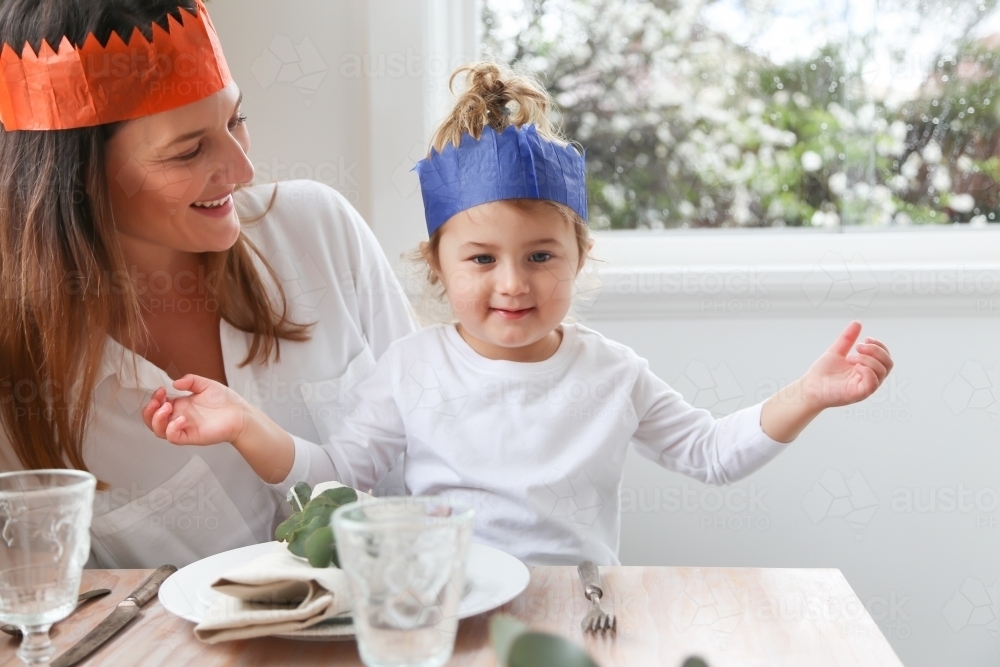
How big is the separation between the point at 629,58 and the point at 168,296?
1.05 m

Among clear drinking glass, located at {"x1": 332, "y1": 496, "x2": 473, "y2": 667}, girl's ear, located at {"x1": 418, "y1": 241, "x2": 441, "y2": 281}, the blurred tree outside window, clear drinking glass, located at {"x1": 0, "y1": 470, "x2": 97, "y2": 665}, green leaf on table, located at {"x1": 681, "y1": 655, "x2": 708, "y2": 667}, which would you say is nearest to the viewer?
green leaf on table, located at {"x1": 681, "y1": 655, "x2": 708, "y2": 667}

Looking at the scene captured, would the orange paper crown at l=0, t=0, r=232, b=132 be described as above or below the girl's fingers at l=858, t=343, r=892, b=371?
above

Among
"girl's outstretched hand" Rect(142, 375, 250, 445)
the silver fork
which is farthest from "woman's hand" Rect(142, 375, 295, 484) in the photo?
the silver fork

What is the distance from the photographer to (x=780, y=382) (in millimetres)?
1801

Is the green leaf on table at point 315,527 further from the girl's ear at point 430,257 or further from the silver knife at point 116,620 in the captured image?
the girl's ear at point 430,257

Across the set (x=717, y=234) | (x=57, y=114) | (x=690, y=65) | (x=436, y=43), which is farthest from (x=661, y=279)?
(x=57, y=114)

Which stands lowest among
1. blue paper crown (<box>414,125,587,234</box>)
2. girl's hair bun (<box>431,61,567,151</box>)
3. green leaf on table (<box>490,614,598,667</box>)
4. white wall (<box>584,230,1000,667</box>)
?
white wall (<box>584,230,1000,667</box>)

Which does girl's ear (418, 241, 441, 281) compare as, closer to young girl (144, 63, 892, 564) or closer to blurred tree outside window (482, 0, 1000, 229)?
young girl (144, 63, 892, 564)

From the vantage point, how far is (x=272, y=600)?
0.86 m

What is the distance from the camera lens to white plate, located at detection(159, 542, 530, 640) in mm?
836

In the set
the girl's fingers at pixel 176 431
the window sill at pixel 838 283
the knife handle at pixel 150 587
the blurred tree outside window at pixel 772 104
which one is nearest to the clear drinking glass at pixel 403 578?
the knife handle at pixel 150 587

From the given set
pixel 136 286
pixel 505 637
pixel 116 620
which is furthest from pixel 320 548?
pixel 136 286

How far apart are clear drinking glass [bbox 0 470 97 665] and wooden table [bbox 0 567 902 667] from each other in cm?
8

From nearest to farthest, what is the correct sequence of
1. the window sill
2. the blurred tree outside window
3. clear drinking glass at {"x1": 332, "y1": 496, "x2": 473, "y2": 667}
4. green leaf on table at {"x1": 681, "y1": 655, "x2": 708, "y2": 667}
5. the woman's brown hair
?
green leaf on table at {"x1": 681, "y1": 655, "x2": 708, "y2": 667}
clear drinking glass at {"x1": 332, "y1": 496, "x2": 473, "y2": 667}
the woman's brown hair
the window sill
the blurred tree outside window
